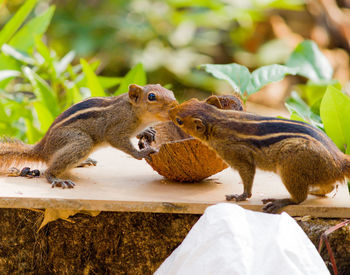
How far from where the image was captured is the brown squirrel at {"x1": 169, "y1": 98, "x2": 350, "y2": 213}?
202 centimetres

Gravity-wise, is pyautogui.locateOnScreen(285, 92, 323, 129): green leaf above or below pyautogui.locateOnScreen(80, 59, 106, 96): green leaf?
above

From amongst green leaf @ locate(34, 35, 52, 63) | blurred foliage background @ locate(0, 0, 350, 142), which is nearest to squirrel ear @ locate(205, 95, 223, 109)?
green leaf @ locate(34, 35, 52, 63)

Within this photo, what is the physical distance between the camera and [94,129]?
249 cm

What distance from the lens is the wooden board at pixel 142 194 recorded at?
209 cm

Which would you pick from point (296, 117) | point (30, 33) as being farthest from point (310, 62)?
point (30, 33)

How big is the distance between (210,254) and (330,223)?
66 cm

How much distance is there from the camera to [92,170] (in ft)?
8.68

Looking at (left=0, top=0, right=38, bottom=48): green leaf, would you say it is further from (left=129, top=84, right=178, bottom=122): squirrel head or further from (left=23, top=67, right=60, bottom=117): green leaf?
(left=129, top=84, right=178, bottom=122): squirrel head

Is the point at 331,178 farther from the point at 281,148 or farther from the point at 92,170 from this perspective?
the point at 92,170

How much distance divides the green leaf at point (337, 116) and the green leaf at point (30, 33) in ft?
7.95

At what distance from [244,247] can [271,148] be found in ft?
1.76

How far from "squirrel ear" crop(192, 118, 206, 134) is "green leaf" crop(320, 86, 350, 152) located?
2.60 ft

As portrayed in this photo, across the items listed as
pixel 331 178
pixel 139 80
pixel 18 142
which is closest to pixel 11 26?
pixel 139 80

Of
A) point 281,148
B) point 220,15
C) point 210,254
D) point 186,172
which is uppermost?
point 281,148
